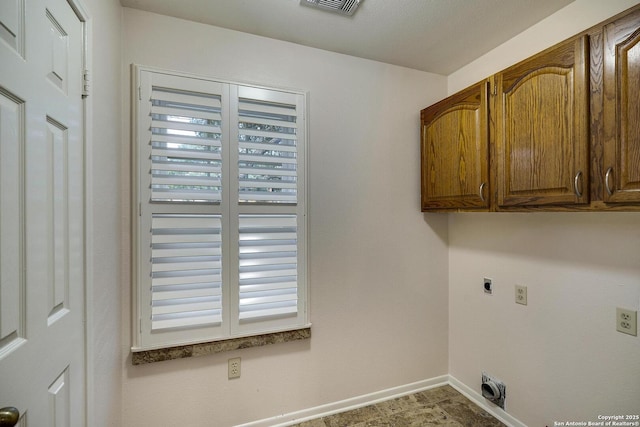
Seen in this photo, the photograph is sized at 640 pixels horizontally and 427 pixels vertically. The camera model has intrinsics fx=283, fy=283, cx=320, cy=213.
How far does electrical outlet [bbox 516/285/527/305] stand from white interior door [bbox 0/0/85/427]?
229 cm

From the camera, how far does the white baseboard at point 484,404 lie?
71.8 inches

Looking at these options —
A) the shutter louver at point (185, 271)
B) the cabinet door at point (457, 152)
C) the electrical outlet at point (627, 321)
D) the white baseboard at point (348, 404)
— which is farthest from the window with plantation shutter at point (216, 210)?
the electrical outlet at point (627, 321)

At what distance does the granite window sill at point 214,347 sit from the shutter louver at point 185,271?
0.44 feet

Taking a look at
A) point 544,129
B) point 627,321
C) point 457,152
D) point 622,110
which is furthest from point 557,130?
point 627,321

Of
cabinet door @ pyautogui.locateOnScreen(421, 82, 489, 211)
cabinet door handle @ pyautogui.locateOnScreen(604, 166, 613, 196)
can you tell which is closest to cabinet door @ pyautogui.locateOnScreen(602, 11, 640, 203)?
cabinet door handle @ pyautogui.locateOnScreen(604, 166, 613, 196)

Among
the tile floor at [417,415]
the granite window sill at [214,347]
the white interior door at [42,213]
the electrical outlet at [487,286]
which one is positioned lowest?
the tile floor at [417,415]

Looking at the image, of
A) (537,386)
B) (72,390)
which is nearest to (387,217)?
(537,386)

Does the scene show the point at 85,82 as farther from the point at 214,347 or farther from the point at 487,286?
the point at 487,286

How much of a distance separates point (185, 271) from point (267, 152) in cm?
86

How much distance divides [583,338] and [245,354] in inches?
74.5

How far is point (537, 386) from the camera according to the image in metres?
1.70

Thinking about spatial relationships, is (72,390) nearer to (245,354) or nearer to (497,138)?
(245,354)

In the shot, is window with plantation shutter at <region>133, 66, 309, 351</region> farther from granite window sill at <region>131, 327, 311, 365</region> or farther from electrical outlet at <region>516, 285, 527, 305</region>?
electrical outlet at <region>516, 285, 527, 305</region>

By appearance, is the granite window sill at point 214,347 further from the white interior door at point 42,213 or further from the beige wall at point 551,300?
the beige wall at point 551,300
